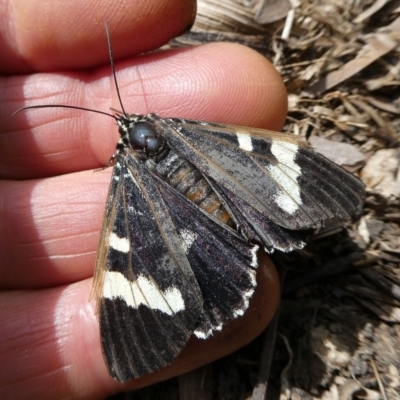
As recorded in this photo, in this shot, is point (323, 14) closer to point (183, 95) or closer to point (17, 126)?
point (183, 95)

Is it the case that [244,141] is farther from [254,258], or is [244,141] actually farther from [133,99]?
[133,99]

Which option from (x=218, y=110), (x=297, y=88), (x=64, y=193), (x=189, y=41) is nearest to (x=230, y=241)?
(x=218, y=110)

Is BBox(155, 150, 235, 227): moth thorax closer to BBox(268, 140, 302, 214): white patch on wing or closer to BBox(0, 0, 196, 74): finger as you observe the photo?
BBox(268, 140, 302, 214): white patch on wing

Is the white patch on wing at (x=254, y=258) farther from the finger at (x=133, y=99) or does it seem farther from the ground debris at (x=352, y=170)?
the finger at (x=133, y=99)

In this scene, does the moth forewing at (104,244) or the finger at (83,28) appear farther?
the finger at (83,28)

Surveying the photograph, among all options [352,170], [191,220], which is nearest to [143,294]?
[191,220]

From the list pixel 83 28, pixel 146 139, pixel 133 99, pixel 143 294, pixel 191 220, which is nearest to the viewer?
pixel 143 294

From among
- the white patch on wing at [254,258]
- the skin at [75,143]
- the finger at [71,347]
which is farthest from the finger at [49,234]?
the white patch on wing at [254,258]

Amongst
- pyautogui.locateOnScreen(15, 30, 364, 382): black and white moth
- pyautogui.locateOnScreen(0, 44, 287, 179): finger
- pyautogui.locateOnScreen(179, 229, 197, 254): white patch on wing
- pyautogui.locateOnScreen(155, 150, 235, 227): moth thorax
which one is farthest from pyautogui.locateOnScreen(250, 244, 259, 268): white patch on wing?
pyautogui.locateOnScreen(0, 44, 287, 179): finger
